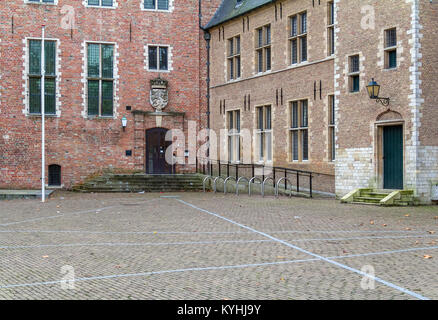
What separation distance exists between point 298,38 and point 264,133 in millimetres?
4263

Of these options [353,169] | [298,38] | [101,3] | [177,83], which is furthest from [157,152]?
[353,169]

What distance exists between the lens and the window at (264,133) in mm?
23891

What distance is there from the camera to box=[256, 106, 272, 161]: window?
78.4 feet

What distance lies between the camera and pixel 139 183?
25125mm

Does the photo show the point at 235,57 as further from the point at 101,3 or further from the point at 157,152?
the point at 101,3

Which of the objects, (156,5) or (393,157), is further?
(156,5)

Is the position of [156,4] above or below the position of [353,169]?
above

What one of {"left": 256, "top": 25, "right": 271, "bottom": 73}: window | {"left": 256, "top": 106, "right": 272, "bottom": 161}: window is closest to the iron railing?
{"left": 256, "top": 106, "right": 272, "bottom": 161}: window

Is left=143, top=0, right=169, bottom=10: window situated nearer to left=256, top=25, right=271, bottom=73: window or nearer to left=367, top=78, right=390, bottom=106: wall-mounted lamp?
left=256, top=25, right=271, bottom=73: window

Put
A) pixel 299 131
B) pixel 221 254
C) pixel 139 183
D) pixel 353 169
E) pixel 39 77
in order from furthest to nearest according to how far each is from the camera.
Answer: pixel 39 77
pixel 139 183
pixel 299 131
pixel 353 169
pixel 221 254

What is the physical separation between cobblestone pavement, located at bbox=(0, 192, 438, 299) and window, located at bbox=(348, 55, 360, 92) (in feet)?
16.2
